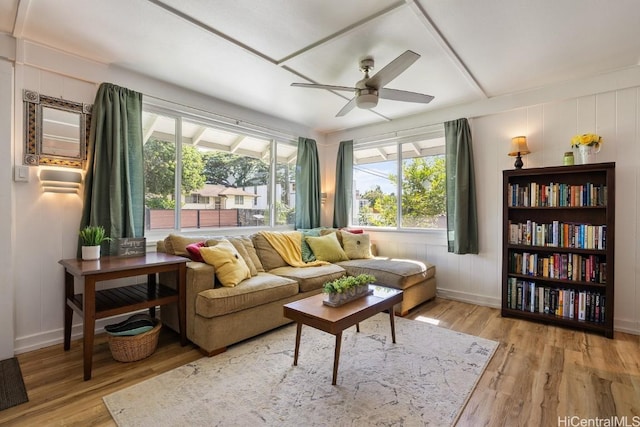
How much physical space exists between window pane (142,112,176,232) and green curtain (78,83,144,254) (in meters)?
0.28

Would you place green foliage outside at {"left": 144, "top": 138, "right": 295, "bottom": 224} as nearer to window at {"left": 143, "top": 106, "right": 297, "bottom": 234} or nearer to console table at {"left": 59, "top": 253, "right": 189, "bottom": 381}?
window at {"left": 143, "top": 106, "right": 297, "bottom": 234}

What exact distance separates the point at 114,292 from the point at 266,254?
1.50m

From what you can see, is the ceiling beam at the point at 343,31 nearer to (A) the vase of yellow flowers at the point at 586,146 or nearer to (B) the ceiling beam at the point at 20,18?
(B) the ceiling beam at the point at 20,18

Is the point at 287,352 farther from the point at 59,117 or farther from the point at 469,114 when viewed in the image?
the point at 469,114

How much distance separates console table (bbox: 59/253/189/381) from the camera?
2076 mm

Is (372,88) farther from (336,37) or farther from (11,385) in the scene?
(11,385)

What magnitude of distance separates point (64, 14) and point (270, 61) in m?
1.46

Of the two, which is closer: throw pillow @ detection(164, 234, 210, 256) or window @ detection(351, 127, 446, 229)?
throw pillow @ detection(164, 234, 210, 256)

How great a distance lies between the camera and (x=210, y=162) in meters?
3.80

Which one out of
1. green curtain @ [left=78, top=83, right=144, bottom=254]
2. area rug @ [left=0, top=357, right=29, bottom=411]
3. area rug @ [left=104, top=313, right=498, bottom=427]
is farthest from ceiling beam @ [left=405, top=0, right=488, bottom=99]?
area rug @ [left=0, top=357, right=29, bottom=411]

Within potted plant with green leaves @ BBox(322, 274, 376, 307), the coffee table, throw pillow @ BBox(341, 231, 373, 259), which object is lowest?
the coffee table

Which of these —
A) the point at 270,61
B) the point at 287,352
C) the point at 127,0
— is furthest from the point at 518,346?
the point at 127,0

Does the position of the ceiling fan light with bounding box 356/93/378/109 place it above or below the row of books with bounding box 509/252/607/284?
above

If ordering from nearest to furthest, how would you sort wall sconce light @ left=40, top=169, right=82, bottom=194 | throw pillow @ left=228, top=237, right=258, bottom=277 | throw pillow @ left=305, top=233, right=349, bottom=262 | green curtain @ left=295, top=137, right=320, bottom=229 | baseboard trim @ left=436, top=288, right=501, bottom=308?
wall sconce light @ left=40, top=169, right=82, bottom=194 < throw pillow @ left=228, top=237, right=258, bottom=277 < baseboard trim @ left=436, top=288, right=501, bottom=308 < throw pillow @ left=305, top=233, right=349, bottom=262 < green curtain @ left=295, top=137, right=320, bottom=229
